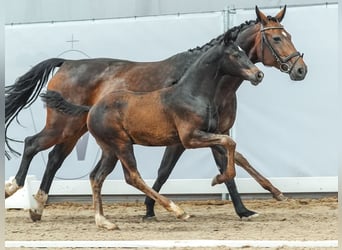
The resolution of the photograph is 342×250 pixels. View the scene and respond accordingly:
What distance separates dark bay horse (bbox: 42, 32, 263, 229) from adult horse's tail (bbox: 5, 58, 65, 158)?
55.2 inches

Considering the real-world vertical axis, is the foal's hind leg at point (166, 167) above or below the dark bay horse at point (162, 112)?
below

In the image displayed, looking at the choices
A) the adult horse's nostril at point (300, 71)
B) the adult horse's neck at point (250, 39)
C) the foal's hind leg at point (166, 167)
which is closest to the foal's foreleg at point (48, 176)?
the foal's hind leg at point (166, 167)

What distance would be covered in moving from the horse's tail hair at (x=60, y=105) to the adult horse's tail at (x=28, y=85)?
0.97 meters

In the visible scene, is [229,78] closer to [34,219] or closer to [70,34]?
[34,219]

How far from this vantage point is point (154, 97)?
17.3 feet

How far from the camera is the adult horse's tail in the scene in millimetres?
6586

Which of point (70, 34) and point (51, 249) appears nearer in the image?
point (51, 249)

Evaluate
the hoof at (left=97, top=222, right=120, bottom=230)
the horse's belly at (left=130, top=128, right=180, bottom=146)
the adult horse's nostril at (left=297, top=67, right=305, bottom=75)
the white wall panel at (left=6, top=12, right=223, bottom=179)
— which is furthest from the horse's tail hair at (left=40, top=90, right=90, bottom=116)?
the white wall panel at (left=6, top=12, right=223, bottom=179)

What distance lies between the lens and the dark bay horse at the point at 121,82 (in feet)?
18.7

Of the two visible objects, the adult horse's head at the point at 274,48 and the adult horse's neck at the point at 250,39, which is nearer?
the adult horse's head at the point at 274,48

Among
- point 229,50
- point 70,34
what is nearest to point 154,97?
point 229,50

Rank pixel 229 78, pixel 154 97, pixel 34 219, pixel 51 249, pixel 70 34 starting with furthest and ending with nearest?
pixel 70 34 → pixel 34 219 → pixel 229 78 → pixel 154 97 → pixel 51 249

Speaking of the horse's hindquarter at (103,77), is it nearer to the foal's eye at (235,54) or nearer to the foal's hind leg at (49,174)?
the foal's hind leg at (49,174)

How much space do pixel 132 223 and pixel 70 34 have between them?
9.71 feet
